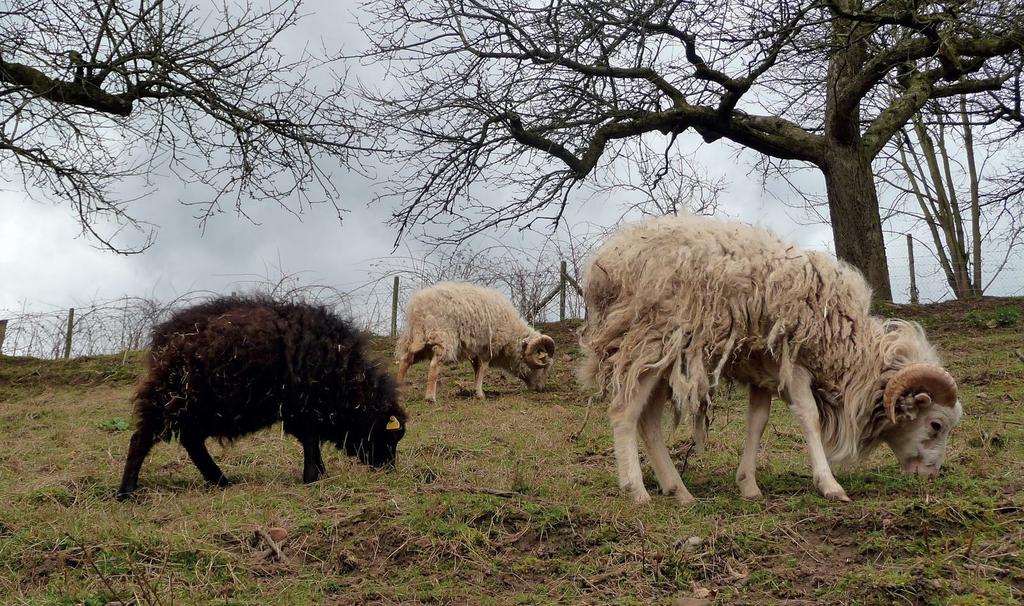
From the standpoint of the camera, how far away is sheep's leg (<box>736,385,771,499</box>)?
551 cm

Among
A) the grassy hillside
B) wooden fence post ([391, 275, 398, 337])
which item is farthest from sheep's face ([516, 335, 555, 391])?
the grassy hillside

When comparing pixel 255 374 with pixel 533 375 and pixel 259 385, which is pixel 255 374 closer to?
pixel 259 385

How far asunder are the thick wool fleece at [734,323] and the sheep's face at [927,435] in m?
0.22

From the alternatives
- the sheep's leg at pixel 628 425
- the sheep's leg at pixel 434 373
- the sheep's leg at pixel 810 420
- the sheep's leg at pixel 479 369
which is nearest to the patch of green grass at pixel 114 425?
the sheep's leg at pixel 434 373

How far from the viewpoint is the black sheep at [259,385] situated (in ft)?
19.7

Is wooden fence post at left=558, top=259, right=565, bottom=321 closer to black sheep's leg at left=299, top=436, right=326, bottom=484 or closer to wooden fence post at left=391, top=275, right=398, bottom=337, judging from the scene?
wooden fence post at left=391, top=275, right=398, bottom=337

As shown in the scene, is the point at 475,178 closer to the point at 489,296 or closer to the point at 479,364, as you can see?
the point at 489,296

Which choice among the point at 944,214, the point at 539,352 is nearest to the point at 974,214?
the point at 944,214

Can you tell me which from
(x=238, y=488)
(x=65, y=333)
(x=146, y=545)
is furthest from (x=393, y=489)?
(x=65, y=333)

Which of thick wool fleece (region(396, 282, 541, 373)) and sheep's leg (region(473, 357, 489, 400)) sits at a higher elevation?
thick wool fleece (region(396, 282, 541, 373))

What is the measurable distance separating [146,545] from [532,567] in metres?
1.92

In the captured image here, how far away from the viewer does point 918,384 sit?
17.9 ft

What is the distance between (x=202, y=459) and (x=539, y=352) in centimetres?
756

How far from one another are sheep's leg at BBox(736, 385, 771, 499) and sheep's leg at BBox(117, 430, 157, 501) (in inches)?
161
